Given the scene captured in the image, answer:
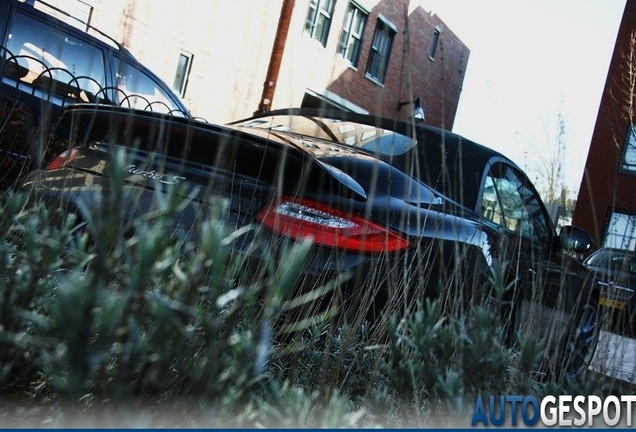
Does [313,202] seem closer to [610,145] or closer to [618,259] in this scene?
[618,259]

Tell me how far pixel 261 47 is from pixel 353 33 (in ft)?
15.8

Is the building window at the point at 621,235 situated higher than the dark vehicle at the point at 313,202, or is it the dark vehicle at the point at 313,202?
the building window at the point at 621,235

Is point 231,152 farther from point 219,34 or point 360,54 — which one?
point 360,54

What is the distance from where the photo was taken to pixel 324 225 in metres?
2.88

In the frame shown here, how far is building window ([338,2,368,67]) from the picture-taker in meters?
22.2

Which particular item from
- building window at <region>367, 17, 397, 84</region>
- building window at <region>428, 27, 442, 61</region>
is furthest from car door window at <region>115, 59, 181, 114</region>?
building window at <region>428, 27, 442, 61</region>

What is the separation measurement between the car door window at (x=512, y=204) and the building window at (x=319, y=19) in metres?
15.6

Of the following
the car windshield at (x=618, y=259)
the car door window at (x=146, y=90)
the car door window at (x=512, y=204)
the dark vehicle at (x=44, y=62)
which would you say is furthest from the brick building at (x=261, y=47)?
the car windshield at (x=618, y=259)

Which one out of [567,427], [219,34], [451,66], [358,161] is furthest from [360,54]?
[567,427]

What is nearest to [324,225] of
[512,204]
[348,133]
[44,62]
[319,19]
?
[348,133]

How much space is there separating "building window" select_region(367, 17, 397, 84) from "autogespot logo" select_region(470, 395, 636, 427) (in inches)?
867

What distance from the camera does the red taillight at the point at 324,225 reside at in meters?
2.81

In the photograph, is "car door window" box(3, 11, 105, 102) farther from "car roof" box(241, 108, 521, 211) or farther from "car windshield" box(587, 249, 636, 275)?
"car windshield" box(587, 249, 636, 275)

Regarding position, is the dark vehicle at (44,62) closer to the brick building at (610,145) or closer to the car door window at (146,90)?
the car door window at (146,90)
